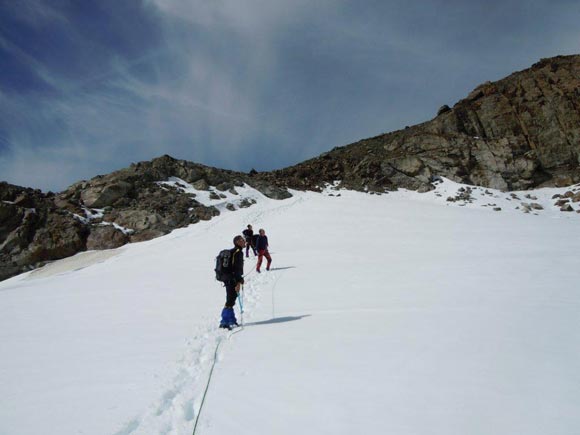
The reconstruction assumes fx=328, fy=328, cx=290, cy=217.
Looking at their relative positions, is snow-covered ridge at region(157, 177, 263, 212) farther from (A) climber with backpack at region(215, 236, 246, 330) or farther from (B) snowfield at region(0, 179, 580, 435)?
(A) climber with backpack at region(215, 236, 246, 330)

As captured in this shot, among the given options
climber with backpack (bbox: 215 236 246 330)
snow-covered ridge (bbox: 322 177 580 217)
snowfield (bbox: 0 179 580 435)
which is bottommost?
snowfield (bbox: 0 179 580 435)

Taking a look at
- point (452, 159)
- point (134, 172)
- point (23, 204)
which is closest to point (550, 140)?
point (452, 159)

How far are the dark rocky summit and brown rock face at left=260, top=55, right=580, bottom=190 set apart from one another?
133 millimetres

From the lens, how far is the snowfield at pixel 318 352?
134 inches

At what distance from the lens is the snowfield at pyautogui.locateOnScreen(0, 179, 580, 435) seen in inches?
134

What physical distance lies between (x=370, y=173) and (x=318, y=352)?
4212 cm

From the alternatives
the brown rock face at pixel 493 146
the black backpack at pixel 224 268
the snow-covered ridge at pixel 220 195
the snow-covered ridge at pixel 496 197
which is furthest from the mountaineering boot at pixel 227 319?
the brown rock face at pixel 493 146

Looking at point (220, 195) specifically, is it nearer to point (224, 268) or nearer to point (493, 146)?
point (224, 268)

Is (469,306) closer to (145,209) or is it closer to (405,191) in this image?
(145,209)

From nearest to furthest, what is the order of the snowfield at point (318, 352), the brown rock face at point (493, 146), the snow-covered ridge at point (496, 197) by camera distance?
1. the snowfield at point (318, 352)
2. the snow-covered ridge at point (496, 197)
3. the brown rock face at point (493, 146)

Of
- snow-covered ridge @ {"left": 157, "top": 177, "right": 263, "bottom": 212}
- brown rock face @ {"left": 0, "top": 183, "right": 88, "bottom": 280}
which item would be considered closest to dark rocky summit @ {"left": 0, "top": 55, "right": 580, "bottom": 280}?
brown rock face @ {"left": 0, "top": 183, "right": 88, "bottom": 280}

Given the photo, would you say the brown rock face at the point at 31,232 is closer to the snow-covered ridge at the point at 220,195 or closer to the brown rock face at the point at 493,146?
the snow-covered ridge at the point at 220,195

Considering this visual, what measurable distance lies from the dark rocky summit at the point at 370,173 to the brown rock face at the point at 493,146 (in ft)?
0.44

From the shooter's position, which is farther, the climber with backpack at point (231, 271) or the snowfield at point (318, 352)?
the climber with backpack at point (231, 271)
